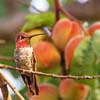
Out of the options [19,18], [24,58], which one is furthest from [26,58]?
[19,18]

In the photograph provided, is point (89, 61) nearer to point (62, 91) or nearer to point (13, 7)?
point (62, 91)

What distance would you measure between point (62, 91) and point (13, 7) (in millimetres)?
643

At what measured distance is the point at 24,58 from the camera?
2.26ft

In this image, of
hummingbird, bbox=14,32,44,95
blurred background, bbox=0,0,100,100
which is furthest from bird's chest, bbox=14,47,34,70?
blurred background, bbox=0,0,100,100

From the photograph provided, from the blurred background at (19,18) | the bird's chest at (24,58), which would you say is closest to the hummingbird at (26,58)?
the bird's chest at (24,58)

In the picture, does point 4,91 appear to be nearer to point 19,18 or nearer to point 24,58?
point 24,58

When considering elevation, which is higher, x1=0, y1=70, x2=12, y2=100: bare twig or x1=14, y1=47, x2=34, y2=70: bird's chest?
x1=14, y1=47, x2=34, y2=70: bird's chest

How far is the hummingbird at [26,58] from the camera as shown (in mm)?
682

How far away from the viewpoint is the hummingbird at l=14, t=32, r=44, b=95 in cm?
68

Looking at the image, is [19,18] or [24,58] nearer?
[24,58]

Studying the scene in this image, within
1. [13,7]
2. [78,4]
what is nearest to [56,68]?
[78,4]

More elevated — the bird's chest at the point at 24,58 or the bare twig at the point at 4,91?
the bird's chest at the point at 24,58

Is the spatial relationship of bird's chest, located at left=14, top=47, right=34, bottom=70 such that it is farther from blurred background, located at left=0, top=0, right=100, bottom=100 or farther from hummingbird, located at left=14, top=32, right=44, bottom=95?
blurred background, located at left=0, top=0, right=100, bottom=100

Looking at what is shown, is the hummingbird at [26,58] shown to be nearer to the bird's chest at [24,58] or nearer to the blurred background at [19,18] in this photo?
the bird's chest at [24,58]
